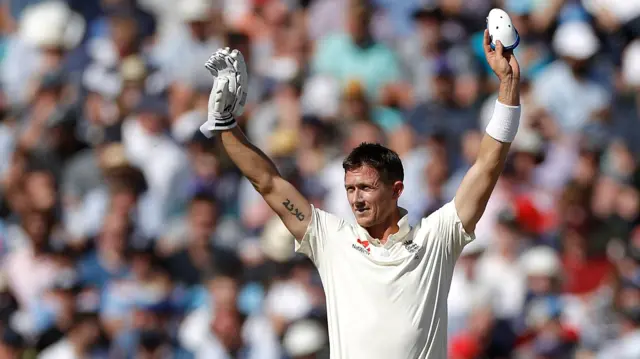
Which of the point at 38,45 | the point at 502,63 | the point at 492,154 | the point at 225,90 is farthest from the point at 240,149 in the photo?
the point at 38,45

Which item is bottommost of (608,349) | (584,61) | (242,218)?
(608,349)

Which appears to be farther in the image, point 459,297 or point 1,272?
point 1,272

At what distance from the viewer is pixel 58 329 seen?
11.8 m

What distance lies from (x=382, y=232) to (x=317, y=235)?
1.10 ft

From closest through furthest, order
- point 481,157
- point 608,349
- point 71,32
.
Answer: point 481,157 → point 608,349 → point 71,32

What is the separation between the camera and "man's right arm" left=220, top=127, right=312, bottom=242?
7320mm

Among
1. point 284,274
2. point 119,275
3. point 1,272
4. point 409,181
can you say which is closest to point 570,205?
point 409,181

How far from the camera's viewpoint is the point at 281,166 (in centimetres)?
1298

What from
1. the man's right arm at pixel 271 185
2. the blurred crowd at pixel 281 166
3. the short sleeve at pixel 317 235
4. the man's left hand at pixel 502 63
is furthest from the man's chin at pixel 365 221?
the blurred crowd at pixel 281 166

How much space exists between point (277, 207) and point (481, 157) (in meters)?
1.07

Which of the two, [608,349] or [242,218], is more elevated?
[242,218]

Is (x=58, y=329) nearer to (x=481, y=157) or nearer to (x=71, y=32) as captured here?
(x=71, y=32)

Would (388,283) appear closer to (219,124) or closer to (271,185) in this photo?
(271,185)

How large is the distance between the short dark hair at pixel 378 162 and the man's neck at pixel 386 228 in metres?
0.21
